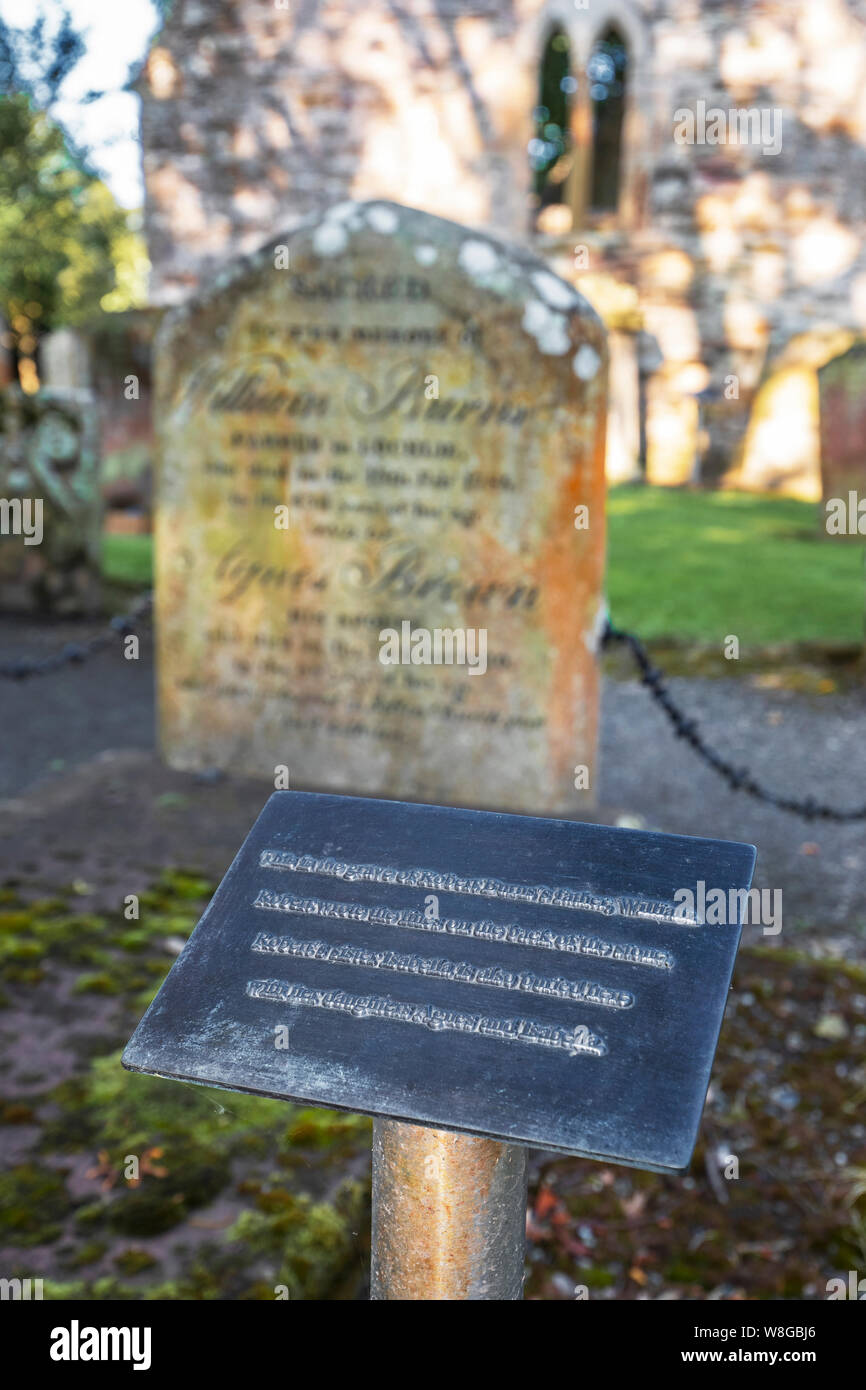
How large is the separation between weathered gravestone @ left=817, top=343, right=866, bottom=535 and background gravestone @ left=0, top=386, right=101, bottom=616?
4129 millimetres

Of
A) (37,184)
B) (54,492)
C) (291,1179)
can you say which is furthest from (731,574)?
(37,184)

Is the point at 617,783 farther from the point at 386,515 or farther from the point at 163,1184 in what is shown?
the point at 163,1184

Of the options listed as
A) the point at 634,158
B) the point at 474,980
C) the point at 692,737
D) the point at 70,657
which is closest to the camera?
the point at 474,980

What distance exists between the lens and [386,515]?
12.1 ft

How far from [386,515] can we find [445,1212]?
2555 millimetres

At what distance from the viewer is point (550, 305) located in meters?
3.36

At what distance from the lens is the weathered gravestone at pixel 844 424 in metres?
6.65

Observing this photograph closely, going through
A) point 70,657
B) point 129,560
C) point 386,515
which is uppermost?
point 386,515

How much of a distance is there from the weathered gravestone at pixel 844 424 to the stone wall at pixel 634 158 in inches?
147

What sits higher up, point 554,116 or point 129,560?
point 554,116

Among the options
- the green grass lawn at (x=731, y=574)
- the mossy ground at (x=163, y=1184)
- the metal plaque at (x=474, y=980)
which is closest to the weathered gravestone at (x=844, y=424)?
the green grass lawn at (x=731, y=574)

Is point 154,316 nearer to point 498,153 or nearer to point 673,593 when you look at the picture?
point 498,153
